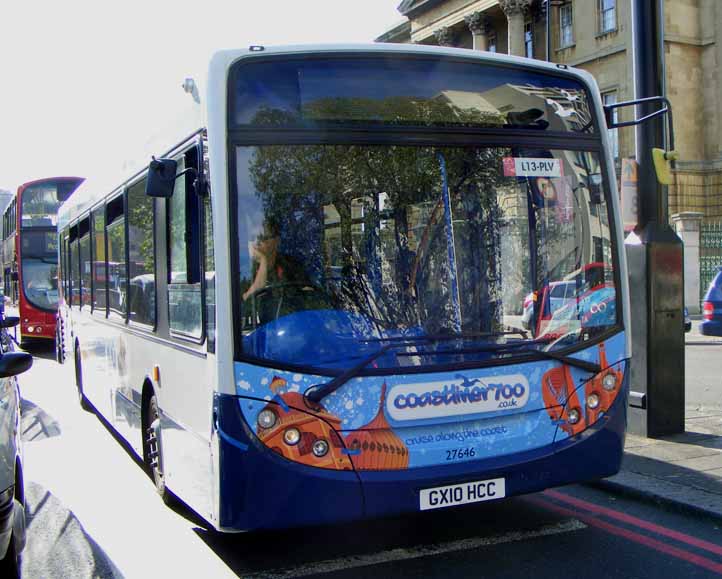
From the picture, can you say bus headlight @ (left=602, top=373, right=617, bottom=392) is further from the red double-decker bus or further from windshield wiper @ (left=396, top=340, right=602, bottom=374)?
the red double-decker bus

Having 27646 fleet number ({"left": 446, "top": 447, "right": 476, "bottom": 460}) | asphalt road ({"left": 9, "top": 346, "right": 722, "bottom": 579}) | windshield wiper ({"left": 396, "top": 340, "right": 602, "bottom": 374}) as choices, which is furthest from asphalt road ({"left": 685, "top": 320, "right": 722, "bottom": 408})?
27646 fleet number ({"left": 446, "top": 447, "right": 476, "bottom": 460})

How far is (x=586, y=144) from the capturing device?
5285mm

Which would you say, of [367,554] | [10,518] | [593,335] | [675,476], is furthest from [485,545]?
[10,518]

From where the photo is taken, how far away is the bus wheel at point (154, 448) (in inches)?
241

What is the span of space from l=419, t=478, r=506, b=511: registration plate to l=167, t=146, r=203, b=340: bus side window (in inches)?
58.8

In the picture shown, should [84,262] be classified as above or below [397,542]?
above

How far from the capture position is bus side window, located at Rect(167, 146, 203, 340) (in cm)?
492

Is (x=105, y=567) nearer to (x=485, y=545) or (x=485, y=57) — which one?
(x=485, y=545)

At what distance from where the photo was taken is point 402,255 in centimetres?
470

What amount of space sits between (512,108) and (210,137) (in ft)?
5.72

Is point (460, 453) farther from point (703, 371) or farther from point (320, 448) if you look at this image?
point (703, 371)

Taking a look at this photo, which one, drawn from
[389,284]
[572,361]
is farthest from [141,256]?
[572,361]

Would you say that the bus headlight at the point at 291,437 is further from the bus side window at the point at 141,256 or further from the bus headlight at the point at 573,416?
the bus side window at the point at 141,256

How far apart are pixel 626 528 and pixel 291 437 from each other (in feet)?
7.64
